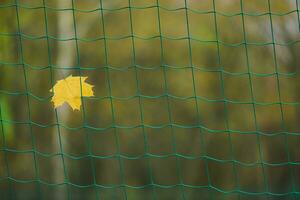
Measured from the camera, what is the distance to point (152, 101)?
2809 mm

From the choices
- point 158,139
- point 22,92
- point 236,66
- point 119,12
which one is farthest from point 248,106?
point 22,92

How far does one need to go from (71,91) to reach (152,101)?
1.10 ft

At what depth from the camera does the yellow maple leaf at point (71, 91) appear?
8.93 feet

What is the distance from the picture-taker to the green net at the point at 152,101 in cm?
275

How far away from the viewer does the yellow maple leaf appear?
2721 millimetres

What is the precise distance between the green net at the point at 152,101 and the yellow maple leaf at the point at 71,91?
0.04 meters

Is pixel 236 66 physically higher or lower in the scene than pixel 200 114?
higher

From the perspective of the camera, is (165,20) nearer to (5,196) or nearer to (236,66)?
(236,66)

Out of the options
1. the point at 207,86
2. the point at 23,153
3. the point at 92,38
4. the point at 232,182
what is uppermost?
the point at 92,38

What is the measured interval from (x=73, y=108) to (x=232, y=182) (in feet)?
2.34

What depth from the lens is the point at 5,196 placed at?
2.86 metres

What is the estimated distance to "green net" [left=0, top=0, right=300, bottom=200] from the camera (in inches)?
108

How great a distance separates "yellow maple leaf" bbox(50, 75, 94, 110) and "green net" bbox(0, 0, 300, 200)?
38mm

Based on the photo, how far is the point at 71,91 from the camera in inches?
107
